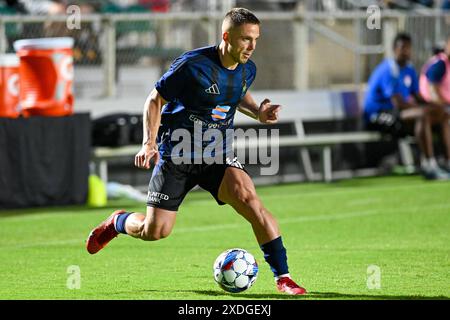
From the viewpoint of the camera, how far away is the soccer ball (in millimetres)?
7926

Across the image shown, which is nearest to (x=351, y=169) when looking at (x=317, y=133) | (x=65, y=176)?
(x=317, y=133)

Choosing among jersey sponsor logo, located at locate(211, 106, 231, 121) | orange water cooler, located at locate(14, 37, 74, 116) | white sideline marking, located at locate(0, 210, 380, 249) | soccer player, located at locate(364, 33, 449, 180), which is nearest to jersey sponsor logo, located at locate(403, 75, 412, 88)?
soccer player, located at locate(364, 33, 449, 180)

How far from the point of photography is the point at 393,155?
18.4 meters

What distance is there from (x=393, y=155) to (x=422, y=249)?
27.1ft

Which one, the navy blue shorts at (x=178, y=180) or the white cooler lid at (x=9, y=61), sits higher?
the white cooler lid at (x=9, y=61)

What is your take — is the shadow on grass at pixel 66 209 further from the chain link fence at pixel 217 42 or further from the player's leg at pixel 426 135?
the player's leg at pixel 426 135

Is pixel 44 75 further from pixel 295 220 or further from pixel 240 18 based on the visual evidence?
pixel 240 18

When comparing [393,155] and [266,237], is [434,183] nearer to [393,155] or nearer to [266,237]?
[393,155]

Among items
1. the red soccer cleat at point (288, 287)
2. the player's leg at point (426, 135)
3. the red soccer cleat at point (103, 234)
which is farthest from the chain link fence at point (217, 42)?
the red soccer cleat at point (288, 287)

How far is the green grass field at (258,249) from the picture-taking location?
8266 mm

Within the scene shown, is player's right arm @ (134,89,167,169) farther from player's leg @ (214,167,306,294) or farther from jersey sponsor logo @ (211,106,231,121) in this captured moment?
player's leg @ (214,167,306,294)

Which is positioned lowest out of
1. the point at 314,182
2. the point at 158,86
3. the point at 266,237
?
the point at 314,182

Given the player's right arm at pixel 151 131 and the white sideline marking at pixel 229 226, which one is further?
the white sideline marking at pixel 229 226

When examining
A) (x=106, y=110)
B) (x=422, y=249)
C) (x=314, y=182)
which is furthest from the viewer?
(x=314, y=182)
